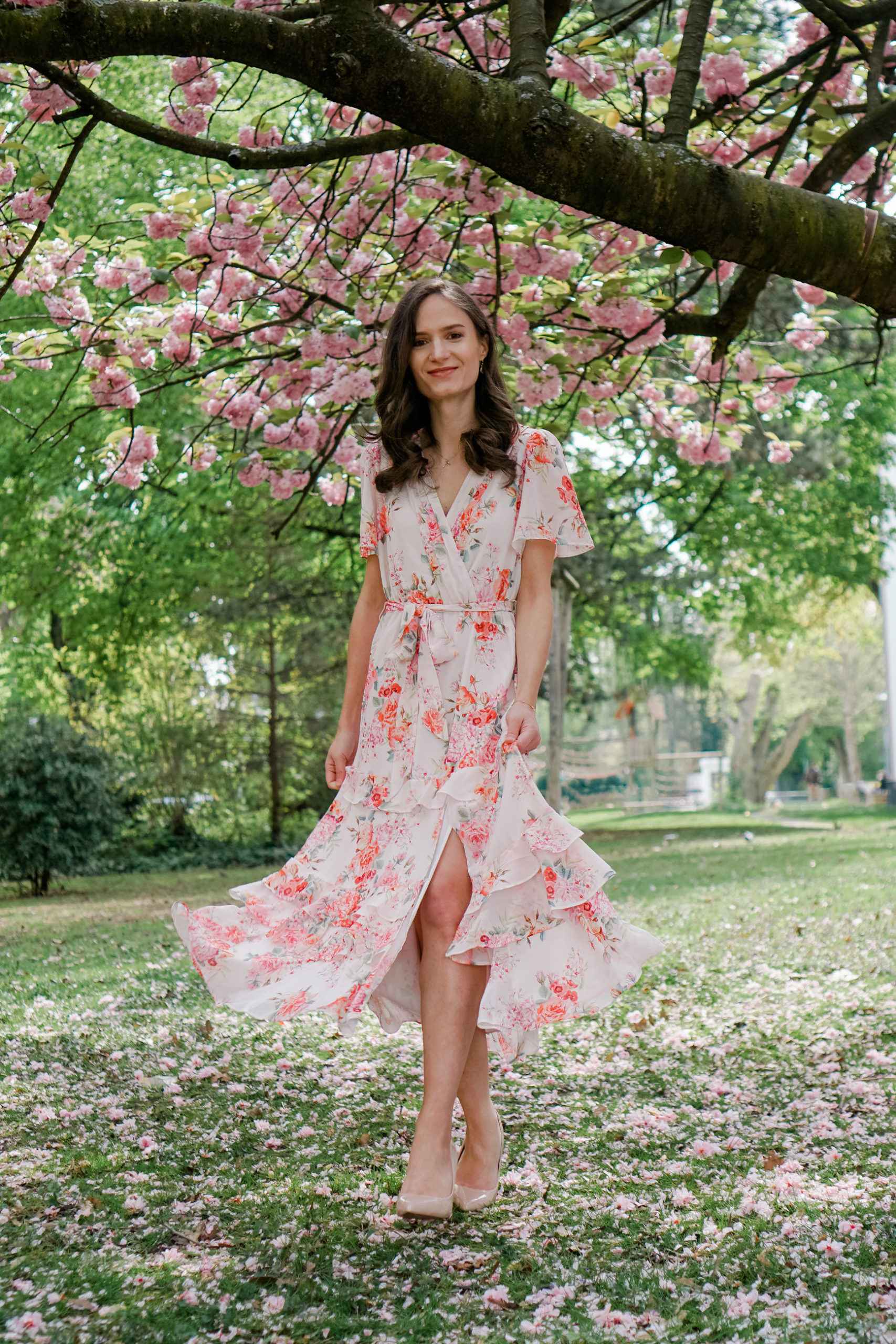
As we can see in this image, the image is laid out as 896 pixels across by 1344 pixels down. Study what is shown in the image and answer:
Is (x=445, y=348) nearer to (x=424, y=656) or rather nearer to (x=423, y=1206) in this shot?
(x=424, y=656)

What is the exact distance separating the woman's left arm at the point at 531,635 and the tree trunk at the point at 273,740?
1210 centimetres

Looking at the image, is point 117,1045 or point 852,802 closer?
point 117,1045

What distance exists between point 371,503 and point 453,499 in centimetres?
23

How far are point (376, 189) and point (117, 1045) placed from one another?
3245 millimetres

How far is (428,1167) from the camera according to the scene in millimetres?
2539

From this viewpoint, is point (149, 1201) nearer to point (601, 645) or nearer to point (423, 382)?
point (423, 382)

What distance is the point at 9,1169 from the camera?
2.87 m

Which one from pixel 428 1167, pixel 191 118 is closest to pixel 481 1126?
pixel 428 1167

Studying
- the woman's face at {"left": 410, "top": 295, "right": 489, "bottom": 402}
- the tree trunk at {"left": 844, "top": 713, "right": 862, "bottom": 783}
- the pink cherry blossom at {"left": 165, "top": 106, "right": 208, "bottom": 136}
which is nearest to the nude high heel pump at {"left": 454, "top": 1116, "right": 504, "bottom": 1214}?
the woman's face at {"left": 410, "top": 295, "right": 489, "bottom": 402}

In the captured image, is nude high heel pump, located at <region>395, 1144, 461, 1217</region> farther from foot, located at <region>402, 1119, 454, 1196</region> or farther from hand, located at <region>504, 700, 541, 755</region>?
hand, located at <region>504, 700, 541, 755</region>

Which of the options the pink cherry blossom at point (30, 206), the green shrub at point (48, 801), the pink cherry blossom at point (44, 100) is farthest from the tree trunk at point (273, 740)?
the pink cherry blossom at point (44, 100)

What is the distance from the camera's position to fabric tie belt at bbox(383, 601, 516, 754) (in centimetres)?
279

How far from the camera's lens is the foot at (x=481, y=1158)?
2.73 m

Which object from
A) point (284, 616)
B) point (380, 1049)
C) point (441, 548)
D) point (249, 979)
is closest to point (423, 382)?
point (441, 548)
